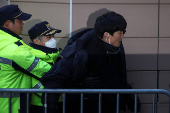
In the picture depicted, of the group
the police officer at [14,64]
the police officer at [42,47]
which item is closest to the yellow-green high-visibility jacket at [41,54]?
the police officer at [42,47]

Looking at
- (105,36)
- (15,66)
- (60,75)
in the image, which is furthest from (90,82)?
(15,66)

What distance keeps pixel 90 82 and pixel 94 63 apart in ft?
0.64

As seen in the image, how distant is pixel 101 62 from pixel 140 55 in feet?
4.77

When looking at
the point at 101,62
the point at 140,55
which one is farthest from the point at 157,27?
the point at 101,62

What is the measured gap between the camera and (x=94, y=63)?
8.48 feet

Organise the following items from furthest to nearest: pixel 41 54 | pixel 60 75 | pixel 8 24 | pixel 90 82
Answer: pixel 41 54
pixel 8 24
pixel 90 82
pixel 60 75

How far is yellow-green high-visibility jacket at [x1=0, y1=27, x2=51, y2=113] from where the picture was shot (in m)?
2.44

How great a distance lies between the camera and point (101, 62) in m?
2.61

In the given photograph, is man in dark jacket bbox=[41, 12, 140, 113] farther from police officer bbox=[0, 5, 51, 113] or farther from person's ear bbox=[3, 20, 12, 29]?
person's ear bbox=[3, 20, 12, 29]

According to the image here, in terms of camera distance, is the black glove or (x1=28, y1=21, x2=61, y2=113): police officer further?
(x1=28, y1=21, x2=61, y2=113): police officer

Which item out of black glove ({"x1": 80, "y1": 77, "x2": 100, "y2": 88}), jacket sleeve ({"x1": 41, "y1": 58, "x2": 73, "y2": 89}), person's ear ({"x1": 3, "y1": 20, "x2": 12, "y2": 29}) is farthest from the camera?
person's ear ({"x1": 3, "y1": 20, "x2": 12, "y2": 29})

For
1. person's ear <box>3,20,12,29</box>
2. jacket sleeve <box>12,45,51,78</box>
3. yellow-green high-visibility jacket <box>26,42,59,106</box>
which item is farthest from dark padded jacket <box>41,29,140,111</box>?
person's ear <box>3,20,12,29</box>

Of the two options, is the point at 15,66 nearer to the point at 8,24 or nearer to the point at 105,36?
the point at 8,24

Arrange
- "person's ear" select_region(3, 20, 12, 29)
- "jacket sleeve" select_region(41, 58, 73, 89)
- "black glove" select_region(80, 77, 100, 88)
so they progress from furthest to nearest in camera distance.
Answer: "person's ear" select_region(3, 20, 12, 29)
"black glove" select_region(80, 77, 100, 88)
"jacket sleeve" select_region(41, 58, 73, 89)
